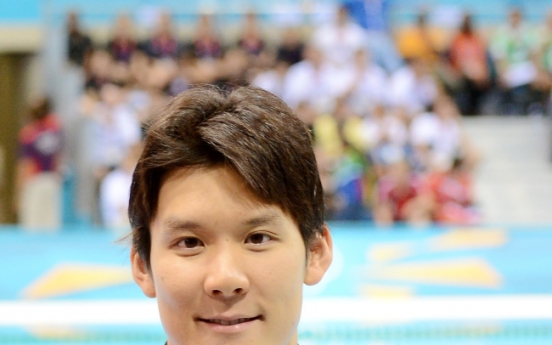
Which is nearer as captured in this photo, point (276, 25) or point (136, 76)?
point (136, 76)

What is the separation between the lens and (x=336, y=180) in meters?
7.44

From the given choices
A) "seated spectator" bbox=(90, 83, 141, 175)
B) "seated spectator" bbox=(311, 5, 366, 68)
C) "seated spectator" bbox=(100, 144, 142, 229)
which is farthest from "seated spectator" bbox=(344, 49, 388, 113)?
"seated spectator" bbox=(100, 144, 142, 229)

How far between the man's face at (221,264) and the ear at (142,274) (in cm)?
10

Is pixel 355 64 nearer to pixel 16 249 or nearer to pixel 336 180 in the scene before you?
pixel 336 180

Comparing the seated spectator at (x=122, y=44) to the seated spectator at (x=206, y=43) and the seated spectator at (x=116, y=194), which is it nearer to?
the seated spectator at (x=206, y=43)

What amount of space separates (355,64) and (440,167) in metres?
1.59

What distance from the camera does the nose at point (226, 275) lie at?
3.98 feet

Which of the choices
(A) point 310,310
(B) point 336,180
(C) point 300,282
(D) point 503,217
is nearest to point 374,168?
(B) point 336,180

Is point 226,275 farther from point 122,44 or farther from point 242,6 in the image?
point 242,6

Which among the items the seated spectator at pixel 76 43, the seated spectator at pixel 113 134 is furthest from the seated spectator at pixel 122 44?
the seated spectator at pixel 113 134

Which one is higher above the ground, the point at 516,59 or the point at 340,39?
the point at 340,39

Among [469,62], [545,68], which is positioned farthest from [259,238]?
[545,68]

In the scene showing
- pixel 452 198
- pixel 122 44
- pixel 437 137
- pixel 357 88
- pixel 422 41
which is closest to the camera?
pixel 452 198

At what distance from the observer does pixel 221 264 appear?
4.01 feet
